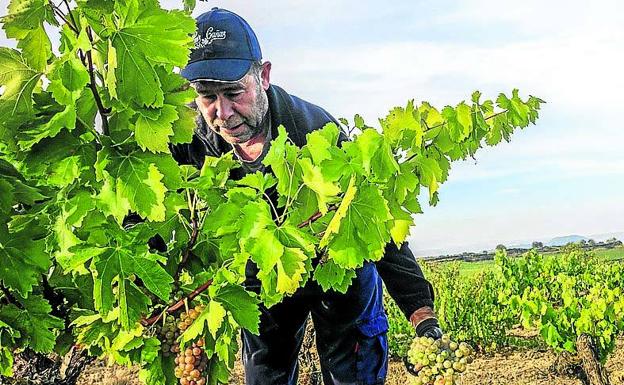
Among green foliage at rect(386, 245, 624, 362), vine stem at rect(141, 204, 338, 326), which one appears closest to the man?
vine stem at rect(141, 204, 338, 326)

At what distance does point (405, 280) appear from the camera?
364cm

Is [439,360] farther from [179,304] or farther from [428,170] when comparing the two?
[179,304]

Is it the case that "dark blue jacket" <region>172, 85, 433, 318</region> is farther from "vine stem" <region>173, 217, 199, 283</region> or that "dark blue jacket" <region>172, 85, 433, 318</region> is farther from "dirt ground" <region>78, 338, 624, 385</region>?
"dirt ground" <region>78, 338, 624, 385</region>

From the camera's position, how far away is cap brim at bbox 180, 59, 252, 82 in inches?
125

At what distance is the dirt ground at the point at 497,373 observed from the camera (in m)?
10.3

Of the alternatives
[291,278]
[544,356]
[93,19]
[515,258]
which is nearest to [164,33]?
[93,19]

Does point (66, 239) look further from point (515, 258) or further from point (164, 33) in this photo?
point (515, 258)

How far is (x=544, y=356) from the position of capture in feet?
42.3

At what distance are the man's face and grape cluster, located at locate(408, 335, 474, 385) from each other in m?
1.21

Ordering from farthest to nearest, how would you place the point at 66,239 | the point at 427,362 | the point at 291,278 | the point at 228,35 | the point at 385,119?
1. the point at 228,35
2. the point at 427,362
3. the point at 385,119
4. the point at 66,239
5. the point at 291,278

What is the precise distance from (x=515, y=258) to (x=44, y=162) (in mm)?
13651

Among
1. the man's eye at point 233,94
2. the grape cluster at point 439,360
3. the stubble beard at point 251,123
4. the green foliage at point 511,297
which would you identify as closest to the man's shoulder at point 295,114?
the stubble beard at point 251,123

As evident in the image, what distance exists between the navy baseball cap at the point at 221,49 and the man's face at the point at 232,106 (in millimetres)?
47

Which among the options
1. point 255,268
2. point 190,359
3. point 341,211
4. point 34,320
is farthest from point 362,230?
point 255,268
